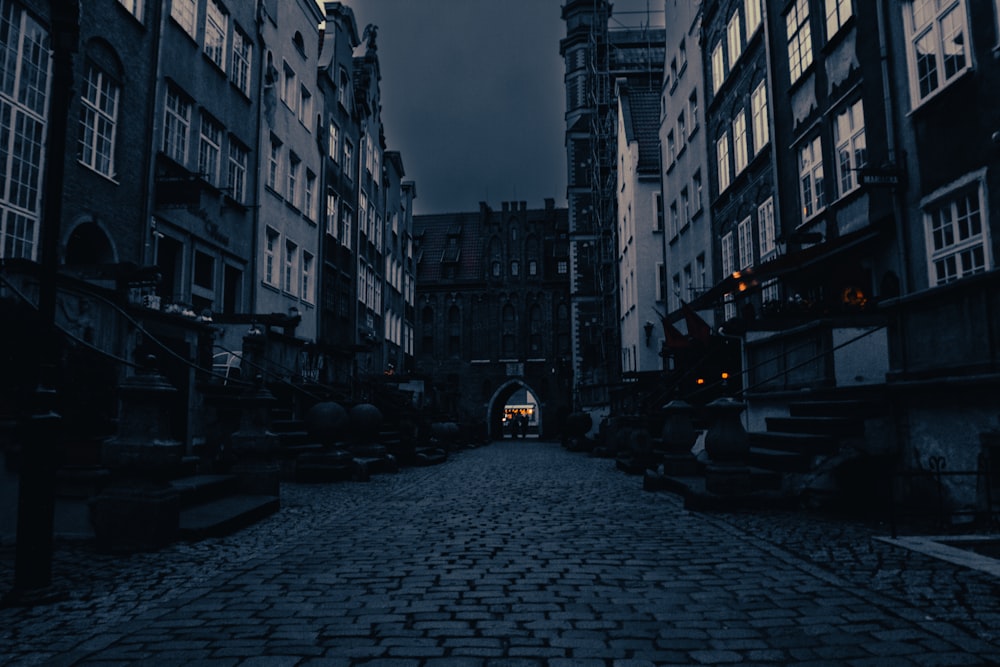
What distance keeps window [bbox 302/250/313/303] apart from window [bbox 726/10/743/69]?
1496 centimetres

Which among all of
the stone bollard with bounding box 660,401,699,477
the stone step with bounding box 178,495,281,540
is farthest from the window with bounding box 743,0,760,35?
the stone step with bounding box 178,495,281,540

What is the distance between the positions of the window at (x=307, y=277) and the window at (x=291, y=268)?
74 cm

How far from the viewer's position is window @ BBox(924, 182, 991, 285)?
9.81 m

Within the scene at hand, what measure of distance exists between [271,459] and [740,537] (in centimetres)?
644

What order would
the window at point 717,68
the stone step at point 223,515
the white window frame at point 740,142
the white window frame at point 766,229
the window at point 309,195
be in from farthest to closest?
the window at point 309,195, the window at point 717,68, the white window frame at point 740,142, the white window frame at point 766,229, the stone step at point 223,515

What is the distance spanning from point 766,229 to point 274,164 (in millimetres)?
14640

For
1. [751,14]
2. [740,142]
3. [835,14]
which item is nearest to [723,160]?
[740,142]

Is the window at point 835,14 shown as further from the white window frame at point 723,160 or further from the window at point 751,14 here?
the white window frame at point 723,160

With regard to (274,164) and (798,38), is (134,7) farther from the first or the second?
(798,38)

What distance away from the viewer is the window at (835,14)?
13391 millimetres

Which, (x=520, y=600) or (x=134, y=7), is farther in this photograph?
(x=134, y=7)

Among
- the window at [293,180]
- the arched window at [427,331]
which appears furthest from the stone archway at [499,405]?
the window at [293,180]

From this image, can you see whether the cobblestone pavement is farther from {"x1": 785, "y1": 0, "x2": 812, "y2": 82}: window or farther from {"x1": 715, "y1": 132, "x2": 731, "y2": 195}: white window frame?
{"x1": 715, "y1": 132, "x2": 731, "y2": 195}: white window frame

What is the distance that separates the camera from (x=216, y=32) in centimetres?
1902
